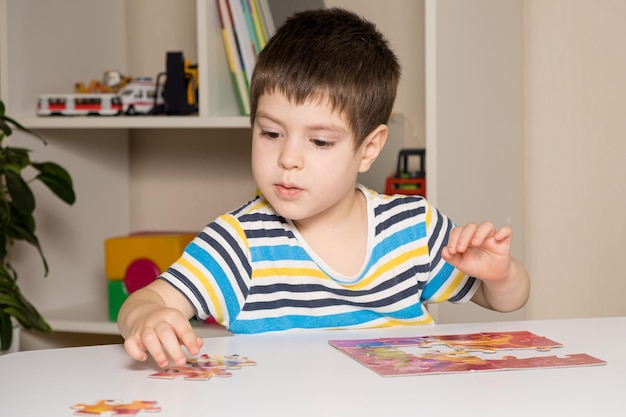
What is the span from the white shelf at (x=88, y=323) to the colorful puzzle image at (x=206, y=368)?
44.8 inches

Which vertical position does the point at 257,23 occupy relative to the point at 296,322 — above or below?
above

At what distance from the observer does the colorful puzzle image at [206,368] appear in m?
0.78

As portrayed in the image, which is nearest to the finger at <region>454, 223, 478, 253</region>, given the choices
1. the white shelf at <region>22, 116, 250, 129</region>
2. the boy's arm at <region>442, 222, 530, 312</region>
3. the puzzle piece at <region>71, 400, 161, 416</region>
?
the boy's arm at <region>442, 222, 530, 312</region>

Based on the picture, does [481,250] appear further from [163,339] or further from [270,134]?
[163,339]

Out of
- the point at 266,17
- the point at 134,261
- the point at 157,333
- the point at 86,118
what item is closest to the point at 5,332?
the point at 134,261

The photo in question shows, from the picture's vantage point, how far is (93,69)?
7.79ft

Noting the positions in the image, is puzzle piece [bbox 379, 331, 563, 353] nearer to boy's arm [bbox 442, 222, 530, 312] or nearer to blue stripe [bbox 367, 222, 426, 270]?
boy's arm [bbox 442, 222, 530, 312]

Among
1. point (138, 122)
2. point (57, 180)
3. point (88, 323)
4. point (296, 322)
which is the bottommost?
point (88, 323)

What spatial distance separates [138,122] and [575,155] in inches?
42.6

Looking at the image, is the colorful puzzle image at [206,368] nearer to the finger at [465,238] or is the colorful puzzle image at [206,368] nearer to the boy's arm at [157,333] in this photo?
the boy's arm at [157,333]

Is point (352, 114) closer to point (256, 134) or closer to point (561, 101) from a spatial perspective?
point (256, 134)

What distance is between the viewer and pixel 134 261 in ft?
6.95

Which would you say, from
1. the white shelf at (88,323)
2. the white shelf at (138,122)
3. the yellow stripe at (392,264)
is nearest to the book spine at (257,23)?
the white shelf at (138,122)

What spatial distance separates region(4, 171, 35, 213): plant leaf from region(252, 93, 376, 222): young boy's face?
94 cm
